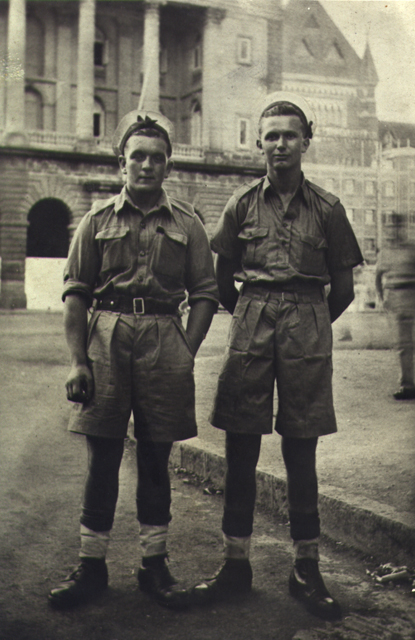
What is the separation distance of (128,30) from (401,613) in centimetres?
3679

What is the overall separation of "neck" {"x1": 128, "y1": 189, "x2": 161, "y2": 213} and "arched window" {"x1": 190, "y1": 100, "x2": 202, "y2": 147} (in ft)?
79.2

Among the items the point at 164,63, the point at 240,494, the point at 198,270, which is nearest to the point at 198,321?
the point at 198,270

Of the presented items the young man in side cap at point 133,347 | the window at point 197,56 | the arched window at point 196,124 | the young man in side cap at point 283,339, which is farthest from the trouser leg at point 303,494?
the arched window at point 196,124

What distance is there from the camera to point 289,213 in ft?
10.0

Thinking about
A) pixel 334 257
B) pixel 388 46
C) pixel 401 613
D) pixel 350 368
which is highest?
pixel 388 46

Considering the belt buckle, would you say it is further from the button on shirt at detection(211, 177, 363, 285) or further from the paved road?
the paved road

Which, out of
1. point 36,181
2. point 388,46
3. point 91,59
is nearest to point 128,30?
point 91,59

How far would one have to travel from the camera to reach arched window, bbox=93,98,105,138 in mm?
37656

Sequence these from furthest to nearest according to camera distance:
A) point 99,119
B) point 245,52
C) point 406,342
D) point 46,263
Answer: point 99,119 < point 46,263 < point 406,342 < point 245,52

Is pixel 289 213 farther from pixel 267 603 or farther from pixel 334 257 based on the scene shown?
pixel 267 603

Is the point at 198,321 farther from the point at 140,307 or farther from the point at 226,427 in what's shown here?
the point at 226,427

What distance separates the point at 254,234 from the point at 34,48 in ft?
117

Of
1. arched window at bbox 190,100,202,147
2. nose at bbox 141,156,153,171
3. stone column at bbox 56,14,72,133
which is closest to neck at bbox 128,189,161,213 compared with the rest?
nose at bbox 141,156,153,171

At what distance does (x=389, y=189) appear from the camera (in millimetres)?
6438
